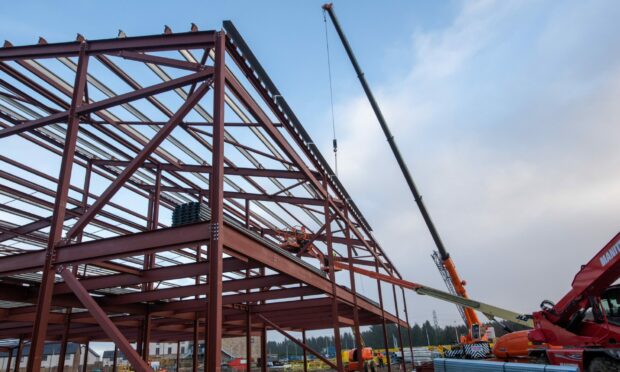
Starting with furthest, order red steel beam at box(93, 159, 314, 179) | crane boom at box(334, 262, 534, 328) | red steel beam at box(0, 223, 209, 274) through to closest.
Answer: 1. crane boom at box(334, 262, 534, 328)
2. red steel beam at box(93, 159, 314, 179)
3. red steel beam at box(0, 223, 209, 274)

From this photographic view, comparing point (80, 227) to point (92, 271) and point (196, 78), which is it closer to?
point (196, 78)

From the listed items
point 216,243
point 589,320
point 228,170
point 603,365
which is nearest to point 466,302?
point 589,320

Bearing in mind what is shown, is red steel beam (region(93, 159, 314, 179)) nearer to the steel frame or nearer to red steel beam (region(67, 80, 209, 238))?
the steel frame

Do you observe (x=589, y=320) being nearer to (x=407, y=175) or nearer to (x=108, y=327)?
(x=407, y=175)

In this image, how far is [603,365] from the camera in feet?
33.0

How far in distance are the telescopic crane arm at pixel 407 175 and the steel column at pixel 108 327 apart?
16.9 meters

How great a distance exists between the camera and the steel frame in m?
6.87

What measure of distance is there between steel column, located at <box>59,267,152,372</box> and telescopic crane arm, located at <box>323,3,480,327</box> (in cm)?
1688

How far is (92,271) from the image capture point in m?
A: 23.8

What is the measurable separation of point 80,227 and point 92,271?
62.7ft

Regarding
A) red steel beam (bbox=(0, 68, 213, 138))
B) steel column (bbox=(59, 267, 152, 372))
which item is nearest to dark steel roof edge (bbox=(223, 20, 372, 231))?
red steel beam (bbox=(0, 68, 213, 138))

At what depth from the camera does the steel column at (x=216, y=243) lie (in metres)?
5.71

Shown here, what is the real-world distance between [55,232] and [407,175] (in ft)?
55.8

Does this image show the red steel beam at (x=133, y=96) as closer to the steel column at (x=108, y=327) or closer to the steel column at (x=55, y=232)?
the steel column at (x=55, y=232)
